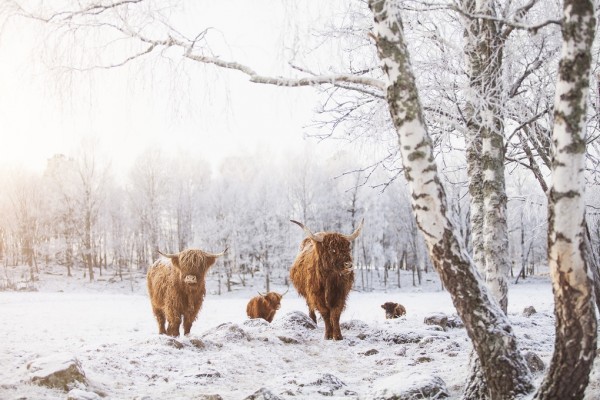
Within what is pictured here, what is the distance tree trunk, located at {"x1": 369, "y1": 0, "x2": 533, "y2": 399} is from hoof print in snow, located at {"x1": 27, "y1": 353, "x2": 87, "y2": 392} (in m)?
3.81

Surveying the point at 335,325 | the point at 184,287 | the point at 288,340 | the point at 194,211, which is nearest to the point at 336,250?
the point at 335,325

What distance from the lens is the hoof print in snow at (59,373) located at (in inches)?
178

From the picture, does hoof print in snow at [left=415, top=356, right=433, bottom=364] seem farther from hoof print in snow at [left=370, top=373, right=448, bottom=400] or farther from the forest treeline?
the forest treeline

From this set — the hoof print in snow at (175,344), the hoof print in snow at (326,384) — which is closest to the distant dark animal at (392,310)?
the hoof print in snow at (175,344)

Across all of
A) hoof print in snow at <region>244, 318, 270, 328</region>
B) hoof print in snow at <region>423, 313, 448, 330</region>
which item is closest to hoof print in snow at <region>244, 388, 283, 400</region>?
hoof print in snow at <region>244, 318, 270, 328</region>

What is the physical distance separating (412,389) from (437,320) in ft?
18.4

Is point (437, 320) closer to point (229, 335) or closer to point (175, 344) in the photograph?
point (229, 335)

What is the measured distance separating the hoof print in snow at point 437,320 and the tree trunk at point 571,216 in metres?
6.54

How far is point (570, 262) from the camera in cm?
257

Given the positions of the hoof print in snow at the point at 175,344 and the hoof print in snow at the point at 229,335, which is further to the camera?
the hoof print in snow at the point at 229,335

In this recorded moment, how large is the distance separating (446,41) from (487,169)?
5.14 feet

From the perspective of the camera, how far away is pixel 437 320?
9125 millimetres

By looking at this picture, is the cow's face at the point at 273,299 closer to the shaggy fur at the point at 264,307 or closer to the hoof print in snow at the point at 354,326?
the shaggy fur at the point at 264,307

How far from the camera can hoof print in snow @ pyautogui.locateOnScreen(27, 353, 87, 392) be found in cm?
452
